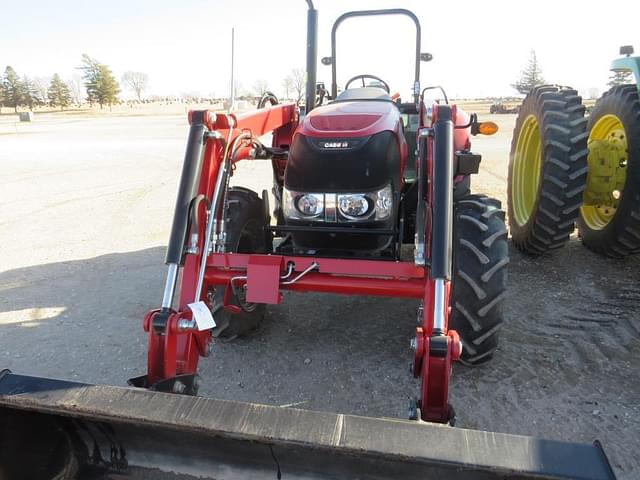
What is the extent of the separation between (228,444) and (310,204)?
1.64 meters

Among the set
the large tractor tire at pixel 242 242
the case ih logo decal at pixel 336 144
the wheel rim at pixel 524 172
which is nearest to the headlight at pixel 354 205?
the case ih logo decal at pixel 336 144

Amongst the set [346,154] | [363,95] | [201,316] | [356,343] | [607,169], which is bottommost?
[356,343]

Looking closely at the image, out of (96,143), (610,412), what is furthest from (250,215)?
(96,143)

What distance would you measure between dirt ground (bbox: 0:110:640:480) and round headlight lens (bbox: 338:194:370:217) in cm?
100

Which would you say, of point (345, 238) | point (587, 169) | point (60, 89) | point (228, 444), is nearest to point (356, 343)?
point (345, 238)

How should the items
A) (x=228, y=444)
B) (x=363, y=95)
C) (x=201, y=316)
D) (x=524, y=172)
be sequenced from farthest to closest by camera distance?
(x=524, y=172) < (x=363, y=95) < (x=201, y=316) < (x=228, y=444)

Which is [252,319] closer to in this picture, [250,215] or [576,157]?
[250,215]

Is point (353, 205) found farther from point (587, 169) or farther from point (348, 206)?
point (587, 169)

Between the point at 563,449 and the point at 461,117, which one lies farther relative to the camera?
the point at 461,117

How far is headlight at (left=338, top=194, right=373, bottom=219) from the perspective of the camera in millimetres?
3182

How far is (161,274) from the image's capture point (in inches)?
205

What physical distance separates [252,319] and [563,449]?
2.52m

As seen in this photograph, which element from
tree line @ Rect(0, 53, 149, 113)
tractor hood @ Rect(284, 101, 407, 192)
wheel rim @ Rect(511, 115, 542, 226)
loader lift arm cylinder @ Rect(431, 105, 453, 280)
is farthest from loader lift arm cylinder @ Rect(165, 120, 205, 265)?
tree line @ Rect(0, 53, 149, 113)

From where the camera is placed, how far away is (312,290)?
284 centimetres
